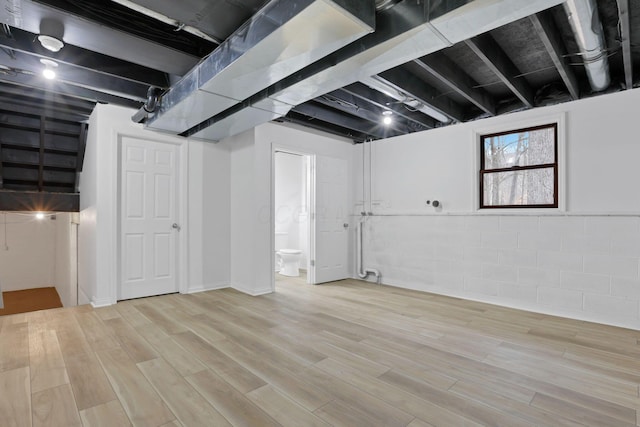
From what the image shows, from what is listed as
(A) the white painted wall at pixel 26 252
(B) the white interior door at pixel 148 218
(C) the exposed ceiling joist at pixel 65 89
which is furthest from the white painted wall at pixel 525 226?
(A) the white painted wall at pixel 26 252

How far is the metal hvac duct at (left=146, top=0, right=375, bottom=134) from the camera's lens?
174 cm

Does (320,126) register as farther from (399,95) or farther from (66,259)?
(66,259)

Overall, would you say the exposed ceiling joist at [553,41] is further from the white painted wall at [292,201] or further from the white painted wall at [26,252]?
the white painted wall at [26,252]

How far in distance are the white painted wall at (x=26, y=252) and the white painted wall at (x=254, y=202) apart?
6.56m

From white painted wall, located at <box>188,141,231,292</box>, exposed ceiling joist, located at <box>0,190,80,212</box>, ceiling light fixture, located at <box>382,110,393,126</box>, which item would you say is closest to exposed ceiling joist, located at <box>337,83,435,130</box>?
ceiling light fixture, located at <box>382,110,393,126</box>

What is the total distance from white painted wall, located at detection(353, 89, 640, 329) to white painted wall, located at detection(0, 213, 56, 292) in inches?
328

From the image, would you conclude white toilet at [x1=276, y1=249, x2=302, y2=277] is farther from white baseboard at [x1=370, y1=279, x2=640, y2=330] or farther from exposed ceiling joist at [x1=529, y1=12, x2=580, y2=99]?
exposed ceiling joist at [x1=529, y1=12, x2=580, y2=99]

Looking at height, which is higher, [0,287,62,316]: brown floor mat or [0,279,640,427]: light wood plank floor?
[0,279,640,427]: light wood plank floor

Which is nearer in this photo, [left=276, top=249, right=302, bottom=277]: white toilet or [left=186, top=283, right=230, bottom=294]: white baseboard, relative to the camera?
[left=186, top=283, right=230, bottom=294]: white baseboard

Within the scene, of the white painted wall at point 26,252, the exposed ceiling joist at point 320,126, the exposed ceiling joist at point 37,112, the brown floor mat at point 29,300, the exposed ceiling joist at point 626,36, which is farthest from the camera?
the white painted wall at point 26,252

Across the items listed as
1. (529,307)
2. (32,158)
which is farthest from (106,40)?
(529,307)

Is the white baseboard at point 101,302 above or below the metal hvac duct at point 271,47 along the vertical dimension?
below

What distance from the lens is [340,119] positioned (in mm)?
4441

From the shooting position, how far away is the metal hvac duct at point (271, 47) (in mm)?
1735
